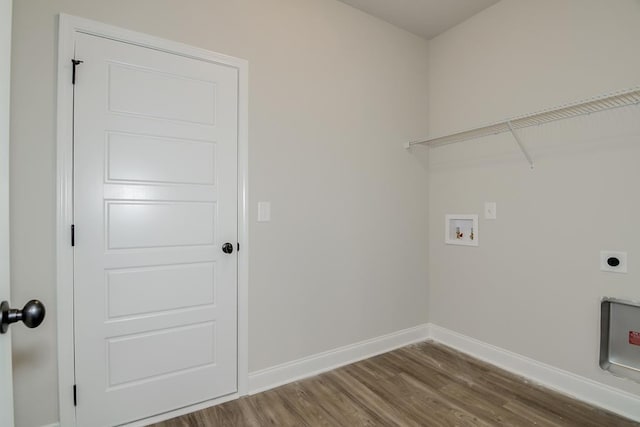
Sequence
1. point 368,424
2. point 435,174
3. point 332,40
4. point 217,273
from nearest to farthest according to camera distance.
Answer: point 368,424 < point 217,273 < point 332,40 < point 435,174

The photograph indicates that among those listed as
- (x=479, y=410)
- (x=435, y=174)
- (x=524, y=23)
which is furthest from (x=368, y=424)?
(x=524, y=23)

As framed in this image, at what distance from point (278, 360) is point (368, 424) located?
0.76m

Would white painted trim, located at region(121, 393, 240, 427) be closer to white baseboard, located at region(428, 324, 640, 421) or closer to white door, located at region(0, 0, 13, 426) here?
white door, located at region(0, 0, 13, 426)

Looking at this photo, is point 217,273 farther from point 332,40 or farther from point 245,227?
point 332,40

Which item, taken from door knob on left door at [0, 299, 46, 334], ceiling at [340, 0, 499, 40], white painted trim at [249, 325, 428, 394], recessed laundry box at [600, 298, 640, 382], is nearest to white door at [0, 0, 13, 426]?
door knob on left door at [0, 299, 46, 334]

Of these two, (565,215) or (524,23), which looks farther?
(524,23)

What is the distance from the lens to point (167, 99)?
1971mm

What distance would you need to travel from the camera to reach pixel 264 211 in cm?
228

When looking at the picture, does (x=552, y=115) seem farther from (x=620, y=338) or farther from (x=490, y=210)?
(x=620, y=338)

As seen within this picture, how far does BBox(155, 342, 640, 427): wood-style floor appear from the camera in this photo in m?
1.92

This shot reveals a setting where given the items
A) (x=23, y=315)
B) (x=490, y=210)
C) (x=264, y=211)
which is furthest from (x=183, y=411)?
(x=490, y=210)

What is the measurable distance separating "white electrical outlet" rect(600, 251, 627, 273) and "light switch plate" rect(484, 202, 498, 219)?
74 cm

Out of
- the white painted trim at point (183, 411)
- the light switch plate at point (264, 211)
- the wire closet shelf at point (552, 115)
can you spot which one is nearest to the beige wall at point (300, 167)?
the light switch plate at point (264, 211)

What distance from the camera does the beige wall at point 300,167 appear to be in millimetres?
1651
